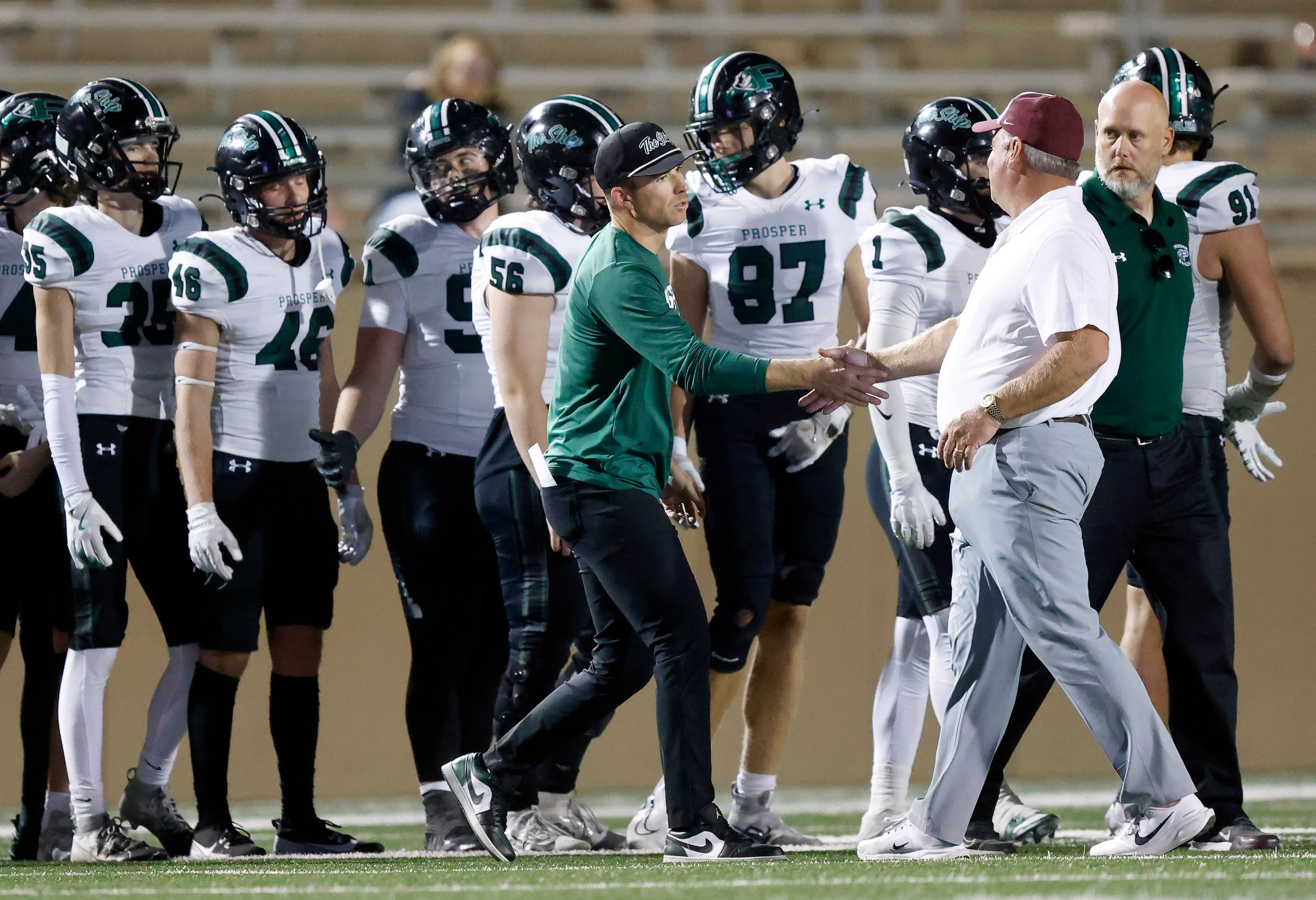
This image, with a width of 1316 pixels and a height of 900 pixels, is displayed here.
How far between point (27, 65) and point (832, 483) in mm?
5934

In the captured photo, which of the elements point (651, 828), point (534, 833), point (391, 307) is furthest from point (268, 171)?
point (651, 828)

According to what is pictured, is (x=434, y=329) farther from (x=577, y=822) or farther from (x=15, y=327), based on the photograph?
(x=577, y=822)

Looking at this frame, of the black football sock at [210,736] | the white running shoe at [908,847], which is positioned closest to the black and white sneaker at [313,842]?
the black football sock at [210,736]

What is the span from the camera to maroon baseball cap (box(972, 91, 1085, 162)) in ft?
11.9

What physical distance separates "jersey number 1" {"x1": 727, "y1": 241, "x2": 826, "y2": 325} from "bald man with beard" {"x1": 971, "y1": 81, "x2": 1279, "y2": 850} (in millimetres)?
920

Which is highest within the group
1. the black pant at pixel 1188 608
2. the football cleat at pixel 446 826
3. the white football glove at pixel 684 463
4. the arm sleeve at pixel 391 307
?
the arm sleeve at pixel 391 307

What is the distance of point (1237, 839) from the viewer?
156 inches

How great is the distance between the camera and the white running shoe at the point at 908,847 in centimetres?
368

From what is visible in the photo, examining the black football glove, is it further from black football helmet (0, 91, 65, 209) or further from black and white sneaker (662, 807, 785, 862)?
black and white sneaker (662, 807, 785, 862)

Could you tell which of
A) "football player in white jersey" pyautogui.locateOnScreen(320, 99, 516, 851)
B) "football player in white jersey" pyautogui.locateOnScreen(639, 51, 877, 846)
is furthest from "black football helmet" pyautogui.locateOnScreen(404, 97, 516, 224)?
"football player in white jersey" pyautogui.locateOnScreen(639, 51, 877, 846)

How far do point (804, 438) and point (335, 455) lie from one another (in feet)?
3.91

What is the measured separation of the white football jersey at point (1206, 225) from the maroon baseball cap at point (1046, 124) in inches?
26.4

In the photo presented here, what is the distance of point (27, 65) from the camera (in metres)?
9.05

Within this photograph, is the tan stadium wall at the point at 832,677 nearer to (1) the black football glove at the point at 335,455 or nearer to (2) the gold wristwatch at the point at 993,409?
(1) the black football glove at the point at 335,455
